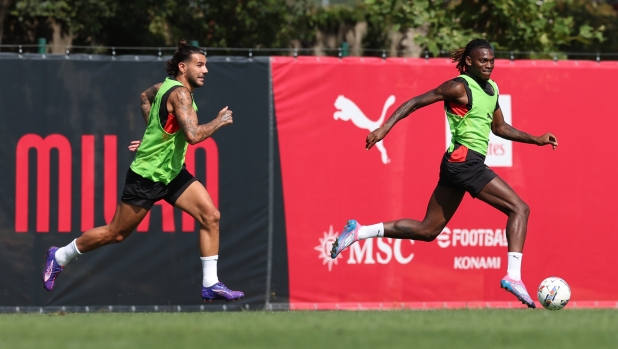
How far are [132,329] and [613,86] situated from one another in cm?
648

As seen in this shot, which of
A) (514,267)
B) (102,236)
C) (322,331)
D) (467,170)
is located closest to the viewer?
(322,331)

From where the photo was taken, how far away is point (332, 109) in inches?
456

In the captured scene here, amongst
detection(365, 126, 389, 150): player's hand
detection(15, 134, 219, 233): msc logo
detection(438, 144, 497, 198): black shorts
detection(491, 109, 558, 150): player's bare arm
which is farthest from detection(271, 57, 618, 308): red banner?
detection(365, 126, 389, 150): player's hand

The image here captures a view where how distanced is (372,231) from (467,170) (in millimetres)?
1115

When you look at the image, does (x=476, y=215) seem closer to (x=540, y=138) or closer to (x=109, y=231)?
(x=540, y=138)

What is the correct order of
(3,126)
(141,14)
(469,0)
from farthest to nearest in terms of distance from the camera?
(141,14)
(469,0)
(3,126)

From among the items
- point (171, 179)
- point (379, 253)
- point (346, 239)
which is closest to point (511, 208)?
point (346, 239)

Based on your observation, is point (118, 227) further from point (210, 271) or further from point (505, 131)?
point (505, 131)

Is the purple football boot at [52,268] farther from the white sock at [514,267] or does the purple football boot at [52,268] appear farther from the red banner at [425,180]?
the white sock at [514,267]

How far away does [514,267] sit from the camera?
30.3ft

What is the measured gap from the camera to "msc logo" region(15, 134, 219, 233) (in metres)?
11.1

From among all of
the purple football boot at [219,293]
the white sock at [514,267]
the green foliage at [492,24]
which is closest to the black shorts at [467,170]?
the white sock at [514,267]

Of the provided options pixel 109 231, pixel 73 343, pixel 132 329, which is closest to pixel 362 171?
pixel 109 231

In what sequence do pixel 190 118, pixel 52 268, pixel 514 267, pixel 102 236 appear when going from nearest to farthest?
pixel 190 118 < pixel 514 267 < pixel 102 236 < pixel 52 268
